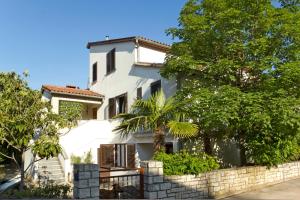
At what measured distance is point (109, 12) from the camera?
17.0 m

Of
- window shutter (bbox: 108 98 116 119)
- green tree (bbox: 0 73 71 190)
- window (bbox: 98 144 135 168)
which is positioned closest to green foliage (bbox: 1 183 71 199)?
green tree (bbox: 0 73 71 190)

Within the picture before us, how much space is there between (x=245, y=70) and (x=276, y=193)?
18.7 feet

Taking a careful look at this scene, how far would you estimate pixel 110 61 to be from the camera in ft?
79.5

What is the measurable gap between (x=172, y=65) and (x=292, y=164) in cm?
790

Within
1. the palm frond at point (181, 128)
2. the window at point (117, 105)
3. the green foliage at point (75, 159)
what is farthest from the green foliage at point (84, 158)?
the palm frond at point (181, 128)

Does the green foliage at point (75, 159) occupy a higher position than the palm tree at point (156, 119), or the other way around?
the palm tree at point (156, 119)

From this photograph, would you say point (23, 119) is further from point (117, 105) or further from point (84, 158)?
point (117, 105)

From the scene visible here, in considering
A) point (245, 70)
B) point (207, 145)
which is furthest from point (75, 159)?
point (245, 70)

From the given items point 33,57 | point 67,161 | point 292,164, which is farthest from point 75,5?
point 292,164

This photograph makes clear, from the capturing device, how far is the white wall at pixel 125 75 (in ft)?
65.2

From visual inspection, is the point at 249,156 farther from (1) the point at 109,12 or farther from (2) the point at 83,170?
(1) the point at 109,12

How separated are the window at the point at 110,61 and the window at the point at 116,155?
627cm

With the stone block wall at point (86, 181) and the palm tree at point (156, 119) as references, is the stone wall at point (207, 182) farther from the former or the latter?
the palm tree at point (156, 119)

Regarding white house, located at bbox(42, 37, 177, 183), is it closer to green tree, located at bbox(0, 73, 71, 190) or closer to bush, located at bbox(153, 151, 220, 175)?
green tree, located at bbox(0, 73, 71, 190)
